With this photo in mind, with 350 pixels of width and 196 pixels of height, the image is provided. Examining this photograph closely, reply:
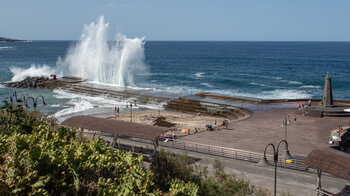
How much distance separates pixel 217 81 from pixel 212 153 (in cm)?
5644

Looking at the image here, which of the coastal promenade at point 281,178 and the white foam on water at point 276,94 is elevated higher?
the coastal promenade at point 281,178

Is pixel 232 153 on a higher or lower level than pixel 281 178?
lower

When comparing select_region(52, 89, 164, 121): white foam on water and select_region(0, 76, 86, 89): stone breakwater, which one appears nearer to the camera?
select_region(52, 89, 164, 121): white foam on water

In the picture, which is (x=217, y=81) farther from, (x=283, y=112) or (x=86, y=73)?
(x=283, y=112)

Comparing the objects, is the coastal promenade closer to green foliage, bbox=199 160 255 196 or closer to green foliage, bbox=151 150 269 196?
green foliage, bbox=151 150 269 196

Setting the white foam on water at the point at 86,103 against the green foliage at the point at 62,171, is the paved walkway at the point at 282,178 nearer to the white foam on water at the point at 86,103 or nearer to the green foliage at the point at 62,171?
the green foliage at the point at 62,171

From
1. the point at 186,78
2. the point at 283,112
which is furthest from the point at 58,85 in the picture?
the point at 283,112

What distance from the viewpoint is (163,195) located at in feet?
31.4

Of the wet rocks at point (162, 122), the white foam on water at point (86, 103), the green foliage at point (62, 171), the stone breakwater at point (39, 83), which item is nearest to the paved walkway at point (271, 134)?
Answer: the wet rocks at point (162, 122)

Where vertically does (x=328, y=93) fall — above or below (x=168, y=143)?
above

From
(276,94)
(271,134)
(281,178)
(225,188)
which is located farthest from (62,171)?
(276,94)

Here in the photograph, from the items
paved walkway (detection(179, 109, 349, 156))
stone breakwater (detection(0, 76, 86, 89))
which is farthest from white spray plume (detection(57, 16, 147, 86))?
paved walkway (detection(179, 109, 349, 156))

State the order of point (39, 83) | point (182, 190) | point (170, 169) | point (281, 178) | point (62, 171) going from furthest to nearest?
point (39, 83) < point (281, 178) < point (170, 169) < point (182, 190) < point (62, 171)

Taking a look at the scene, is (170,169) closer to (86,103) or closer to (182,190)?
(182,190)
